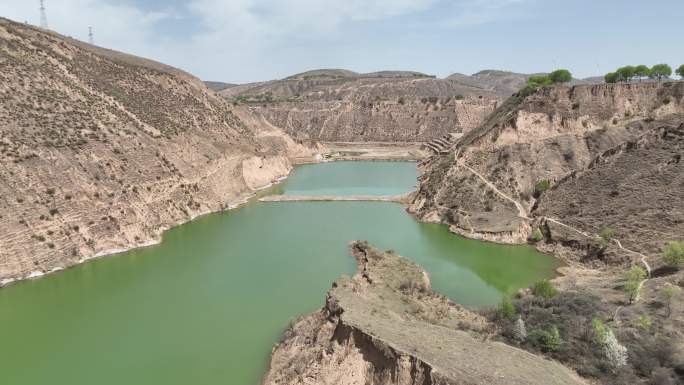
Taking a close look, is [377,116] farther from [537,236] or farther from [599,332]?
[599,332]

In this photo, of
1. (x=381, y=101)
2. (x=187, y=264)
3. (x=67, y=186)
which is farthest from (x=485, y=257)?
(x=381, y=101)

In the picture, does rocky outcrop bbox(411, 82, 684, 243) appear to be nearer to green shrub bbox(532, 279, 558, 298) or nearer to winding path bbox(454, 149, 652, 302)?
winding path bbox(454, 149, 652, 302)

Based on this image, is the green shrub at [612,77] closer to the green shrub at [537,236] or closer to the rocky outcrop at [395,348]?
the green shrub at [537,236]

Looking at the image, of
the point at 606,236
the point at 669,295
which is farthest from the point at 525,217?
the point at 669,295

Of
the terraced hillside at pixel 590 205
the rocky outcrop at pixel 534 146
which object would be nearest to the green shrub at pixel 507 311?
the terraced hillside at pixel 590 205

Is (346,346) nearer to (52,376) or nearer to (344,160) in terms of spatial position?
(52,376)
